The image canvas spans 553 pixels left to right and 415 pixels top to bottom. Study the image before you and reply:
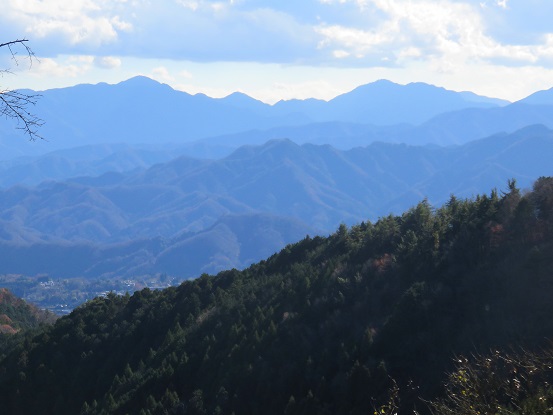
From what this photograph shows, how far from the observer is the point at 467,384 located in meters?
9.45

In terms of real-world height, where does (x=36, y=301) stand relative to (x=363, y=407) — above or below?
below

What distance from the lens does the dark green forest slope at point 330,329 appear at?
23625mm

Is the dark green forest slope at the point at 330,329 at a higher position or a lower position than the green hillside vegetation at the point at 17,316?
higher

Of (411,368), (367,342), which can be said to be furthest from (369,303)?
(411,368)

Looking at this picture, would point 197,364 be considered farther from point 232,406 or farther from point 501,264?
point 501,264

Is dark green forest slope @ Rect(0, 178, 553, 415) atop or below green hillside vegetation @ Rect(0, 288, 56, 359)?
atop

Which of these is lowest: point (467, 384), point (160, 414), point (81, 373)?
point (81, 373)

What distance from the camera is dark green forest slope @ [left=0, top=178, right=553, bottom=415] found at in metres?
23.6

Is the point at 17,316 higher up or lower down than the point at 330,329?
lower down

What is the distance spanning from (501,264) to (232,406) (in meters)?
11.2

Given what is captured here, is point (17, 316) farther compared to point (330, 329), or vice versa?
point (17, 316)

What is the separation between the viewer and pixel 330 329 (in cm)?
2853

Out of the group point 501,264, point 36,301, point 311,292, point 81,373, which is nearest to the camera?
point 501,264

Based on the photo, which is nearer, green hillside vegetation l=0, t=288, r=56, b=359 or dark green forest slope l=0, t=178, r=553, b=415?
dark green forest slope l=0, t=178, r=553, b=415
